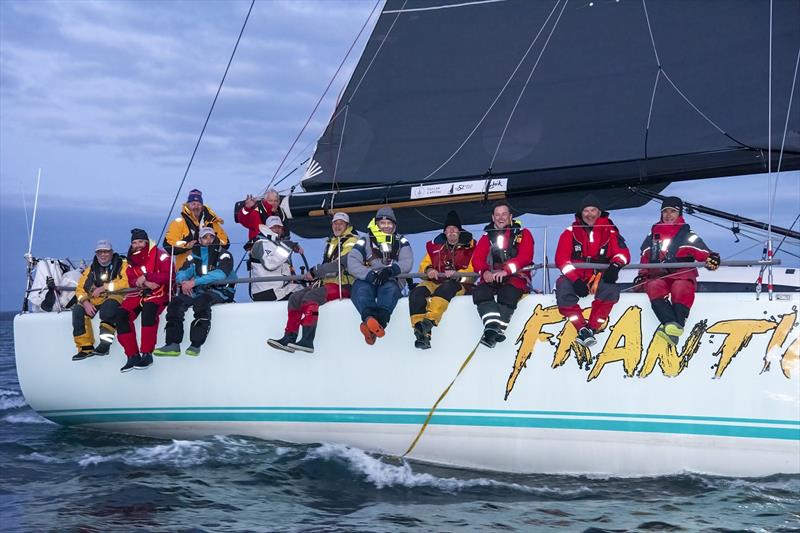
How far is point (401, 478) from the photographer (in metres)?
5.55

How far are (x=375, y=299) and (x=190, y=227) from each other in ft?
7.10

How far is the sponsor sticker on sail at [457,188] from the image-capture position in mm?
6589

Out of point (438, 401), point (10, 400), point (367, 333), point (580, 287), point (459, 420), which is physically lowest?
point (10, 400)

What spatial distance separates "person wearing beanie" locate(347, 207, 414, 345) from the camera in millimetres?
5852

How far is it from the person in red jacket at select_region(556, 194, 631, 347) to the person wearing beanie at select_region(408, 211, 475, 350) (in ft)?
2.48

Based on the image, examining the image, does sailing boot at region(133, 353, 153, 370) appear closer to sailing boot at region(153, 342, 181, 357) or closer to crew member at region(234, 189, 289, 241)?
sailing boot at region(153, 342, 181, 357)

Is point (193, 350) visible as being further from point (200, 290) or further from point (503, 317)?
point (503, 317)

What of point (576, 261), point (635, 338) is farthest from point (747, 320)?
point (576, 261)

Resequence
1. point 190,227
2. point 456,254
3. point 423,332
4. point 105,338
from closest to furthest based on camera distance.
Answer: point 423,332, point 456,254, point 105,338, point 190,227

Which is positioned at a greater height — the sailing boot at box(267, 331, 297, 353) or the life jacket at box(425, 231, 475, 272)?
the life jacket at box(425, 231, 475, 272)

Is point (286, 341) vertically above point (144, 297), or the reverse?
point (144, 297)

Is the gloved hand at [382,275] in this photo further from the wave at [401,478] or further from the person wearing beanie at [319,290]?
the wave at [401,478]

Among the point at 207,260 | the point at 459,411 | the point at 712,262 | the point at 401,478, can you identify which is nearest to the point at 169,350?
the point at 207,260

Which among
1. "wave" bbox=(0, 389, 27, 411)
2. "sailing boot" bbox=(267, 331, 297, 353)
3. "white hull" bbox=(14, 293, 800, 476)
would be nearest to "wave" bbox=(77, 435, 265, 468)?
"white hull" bbox=(14, 293, 800, 476)
